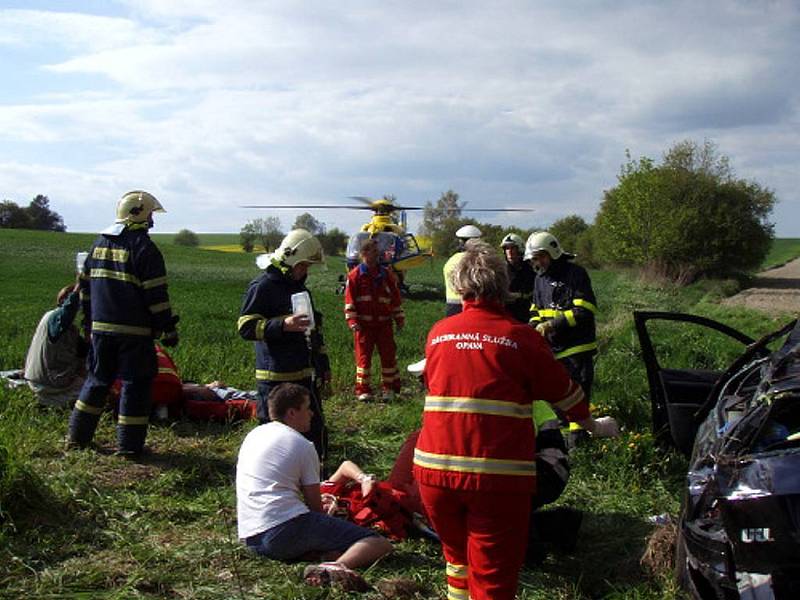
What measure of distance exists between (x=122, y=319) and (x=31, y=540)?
87.5 inches

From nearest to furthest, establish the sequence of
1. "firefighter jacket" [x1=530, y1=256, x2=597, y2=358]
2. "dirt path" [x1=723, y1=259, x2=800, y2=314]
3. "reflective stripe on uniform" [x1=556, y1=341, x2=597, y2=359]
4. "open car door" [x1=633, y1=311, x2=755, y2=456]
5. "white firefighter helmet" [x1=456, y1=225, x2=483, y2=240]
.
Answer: "open car door" [x1=633, y1=311, x2=755, y2=456] → "firefighter jacket" [x1=530, y1=256, x2=597, y2=358] → "reflective stripe on uniform" [x1=556, y1=341, x2=597, y2=359] → "white firefighter helmet" [x1=456, y1=225, x2=483, y2=240] → "dirt path" [x1=723, y1=259, x2=800, y2=314]

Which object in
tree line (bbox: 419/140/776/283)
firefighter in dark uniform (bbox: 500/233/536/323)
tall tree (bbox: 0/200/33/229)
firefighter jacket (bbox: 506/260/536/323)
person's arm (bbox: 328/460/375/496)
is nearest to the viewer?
person's arm (bbox: 328/460/375/496)

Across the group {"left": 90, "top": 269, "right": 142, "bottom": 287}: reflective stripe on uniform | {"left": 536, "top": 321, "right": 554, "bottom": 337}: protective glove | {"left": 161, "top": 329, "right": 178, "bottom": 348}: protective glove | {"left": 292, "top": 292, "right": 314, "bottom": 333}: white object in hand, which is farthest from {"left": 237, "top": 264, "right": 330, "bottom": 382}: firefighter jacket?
{"left": 536, "top": 321, "right": 554, "bottom": 337}: protective glove

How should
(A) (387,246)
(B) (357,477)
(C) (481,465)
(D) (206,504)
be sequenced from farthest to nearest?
(A) (387,246), (D) (206,504), (B) (357,477), (C) (481,465)

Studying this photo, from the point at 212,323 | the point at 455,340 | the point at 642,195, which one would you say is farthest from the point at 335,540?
the point at 642,195

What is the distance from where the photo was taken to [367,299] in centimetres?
977

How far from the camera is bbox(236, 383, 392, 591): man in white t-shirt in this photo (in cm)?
454

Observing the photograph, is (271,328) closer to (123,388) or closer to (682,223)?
(123,388)

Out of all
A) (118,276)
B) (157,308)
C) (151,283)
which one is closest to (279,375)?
(157,308)

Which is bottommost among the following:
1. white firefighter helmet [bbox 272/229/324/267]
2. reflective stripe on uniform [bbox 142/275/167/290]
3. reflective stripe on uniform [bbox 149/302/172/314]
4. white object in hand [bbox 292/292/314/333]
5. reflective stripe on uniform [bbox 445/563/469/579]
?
reflective stripe on uniform [bbox 445/563/469/579]

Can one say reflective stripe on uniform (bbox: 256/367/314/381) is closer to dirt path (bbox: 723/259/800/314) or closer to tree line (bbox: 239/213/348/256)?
dirt path (bbox: 723/259/800/314)

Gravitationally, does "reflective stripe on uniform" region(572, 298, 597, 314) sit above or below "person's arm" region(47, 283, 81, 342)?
above

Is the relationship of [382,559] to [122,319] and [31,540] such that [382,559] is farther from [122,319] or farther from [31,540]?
[122,319]

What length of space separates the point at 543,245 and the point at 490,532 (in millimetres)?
4110
